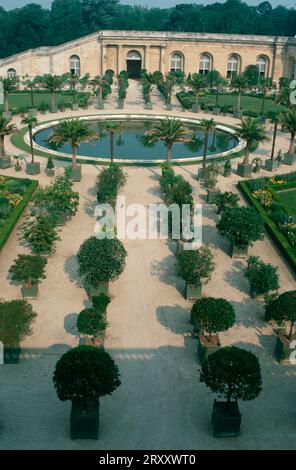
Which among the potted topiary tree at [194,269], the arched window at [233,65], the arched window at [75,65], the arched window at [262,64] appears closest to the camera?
the potted topiary tree at [194,269]

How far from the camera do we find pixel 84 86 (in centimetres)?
7088

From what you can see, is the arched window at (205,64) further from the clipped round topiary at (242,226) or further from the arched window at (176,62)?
the clipped round topiary at (242,226)

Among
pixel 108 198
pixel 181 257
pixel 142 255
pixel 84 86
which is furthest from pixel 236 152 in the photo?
pixel 84 86

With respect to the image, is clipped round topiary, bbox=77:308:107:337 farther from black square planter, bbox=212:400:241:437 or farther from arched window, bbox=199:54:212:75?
arched window, bbox=199:54:212:75

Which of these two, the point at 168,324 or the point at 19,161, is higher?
the point at 19,161

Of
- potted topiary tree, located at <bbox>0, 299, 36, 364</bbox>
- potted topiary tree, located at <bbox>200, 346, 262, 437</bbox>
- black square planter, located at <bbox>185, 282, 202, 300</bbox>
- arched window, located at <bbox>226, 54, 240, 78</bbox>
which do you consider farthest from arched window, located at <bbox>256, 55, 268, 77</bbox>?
potted topiary tree, located at <bbox>200, 346, 262, 437</bbox>

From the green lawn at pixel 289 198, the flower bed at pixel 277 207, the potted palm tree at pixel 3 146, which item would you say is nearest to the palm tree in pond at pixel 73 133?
the potted palm tree at pixel 3 146

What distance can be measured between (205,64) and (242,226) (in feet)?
196

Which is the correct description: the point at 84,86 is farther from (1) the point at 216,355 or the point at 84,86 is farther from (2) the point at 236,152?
(1) the point at 216,355

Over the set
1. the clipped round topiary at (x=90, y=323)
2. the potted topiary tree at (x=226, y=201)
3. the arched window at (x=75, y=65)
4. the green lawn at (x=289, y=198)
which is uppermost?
the arched window at (x=75, y=65)

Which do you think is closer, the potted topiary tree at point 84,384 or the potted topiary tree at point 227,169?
the potted topiary tree at point 84,384

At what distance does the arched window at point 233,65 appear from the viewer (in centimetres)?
8175

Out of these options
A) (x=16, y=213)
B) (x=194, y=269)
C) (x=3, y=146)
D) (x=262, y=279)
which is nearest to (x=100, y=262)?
(x=194, y=269)
